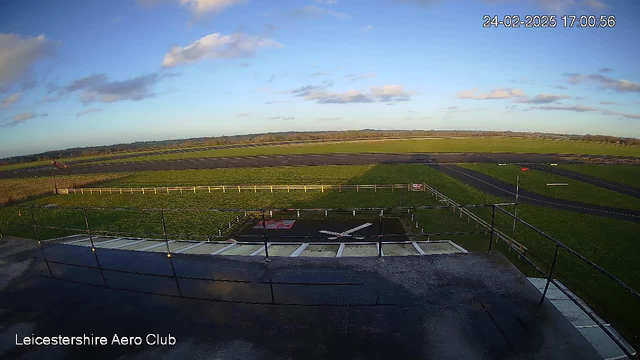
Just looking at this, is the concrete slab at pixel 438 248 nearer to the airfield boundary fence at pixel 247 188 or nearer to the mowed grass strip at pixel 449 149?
the airfield boundary fence at pixel 247 188

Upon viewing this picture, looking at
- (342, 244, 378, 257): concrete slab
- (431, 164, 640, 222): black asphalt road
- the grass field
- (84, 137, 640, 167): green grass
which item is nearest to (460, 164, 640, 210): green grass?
(431, 164, 640, 222): black asphalt road

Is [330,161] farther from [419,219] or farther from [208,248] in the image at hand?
[208,248]

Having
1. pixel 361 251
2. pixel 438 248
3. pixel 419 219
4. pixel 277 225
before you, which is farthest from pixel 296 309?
pixel 419 219

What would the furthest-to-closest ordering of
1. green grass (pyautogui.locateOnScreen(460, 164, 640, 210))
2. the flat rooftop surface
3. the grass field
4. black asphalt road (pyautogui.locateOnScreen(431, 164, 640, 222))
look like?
green grass (pyautogui.locateOnScreen(460, 164, 640, 210))
black asphalt road (pyautogui.locateOnScreen(431, 164, 640, 222))
the grass field
the flat rooftop surface

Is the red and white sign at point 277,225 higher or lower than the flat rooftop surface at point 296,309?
lower

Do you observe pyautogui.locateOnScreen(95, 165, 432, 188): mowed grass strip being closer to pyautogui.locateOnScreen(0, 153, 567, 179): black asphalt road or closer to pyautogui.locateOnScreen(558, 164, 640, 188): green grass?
pyautogui.locateOnScreen(0, 153, 567, 179): black asphalt road

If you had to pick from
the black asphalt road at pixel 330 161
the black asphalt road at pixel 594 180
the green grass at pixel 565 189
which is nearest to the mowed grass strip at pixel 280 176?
the black asphalt road at pixel 330 161

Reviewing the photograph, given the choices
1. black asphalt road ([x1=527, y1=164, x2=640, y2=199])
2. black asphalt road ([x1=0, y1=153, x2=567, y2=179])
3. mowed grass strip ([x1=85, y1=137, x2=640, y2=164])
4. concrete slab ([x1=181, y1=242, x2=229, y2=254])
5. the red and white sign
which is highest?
mowed grass strip ([x1=85, y1=137, x2=640, y2=164])
